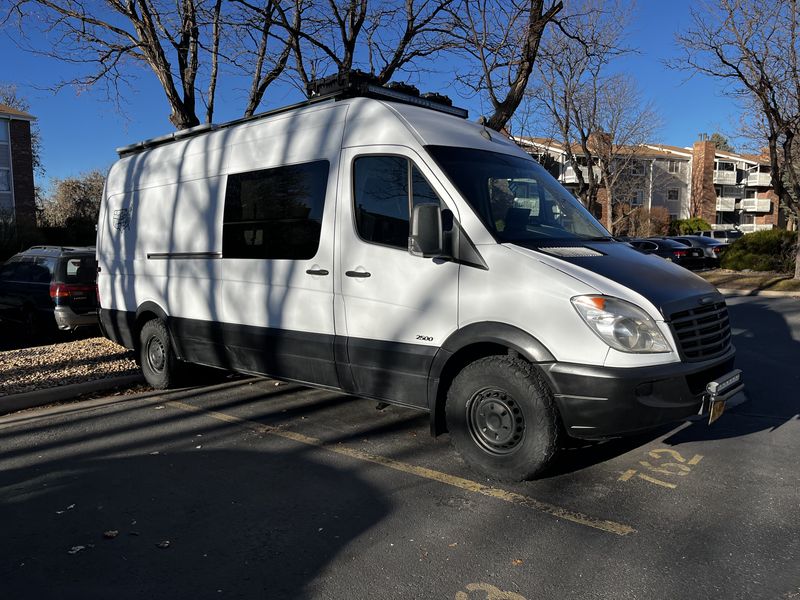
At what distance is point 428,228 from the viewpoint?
4160 mm

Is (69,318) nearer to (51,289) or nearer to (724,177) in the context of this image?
(51,289)

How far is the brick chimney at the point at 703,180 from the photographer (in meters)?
59.6

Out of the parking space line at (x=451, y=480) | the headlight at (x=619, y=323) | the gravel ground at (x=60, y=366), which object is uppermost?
the headlight at (x=619, y=323)

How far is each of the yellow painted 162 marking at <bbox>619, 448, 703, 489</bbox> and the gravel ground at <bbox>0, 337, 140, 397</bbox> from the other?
239 inches

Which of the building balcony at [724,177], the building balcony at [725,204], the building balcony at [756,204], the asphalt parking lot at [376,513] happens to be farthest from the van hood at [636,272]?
the building balcony at [756,204]

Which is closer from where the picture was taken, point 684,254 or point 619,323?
point 619,323

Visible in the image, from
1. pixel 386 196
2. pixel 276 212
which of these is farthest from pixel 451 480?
pixel 276 212

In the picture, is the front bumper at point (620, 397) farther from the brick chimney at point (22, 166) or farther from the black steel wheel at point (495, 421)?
the brick chimney at point (22, 166)

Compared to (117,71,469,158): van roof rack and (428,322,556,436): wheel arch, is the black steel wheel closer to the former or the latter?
(428,322,556,436): wheel arch

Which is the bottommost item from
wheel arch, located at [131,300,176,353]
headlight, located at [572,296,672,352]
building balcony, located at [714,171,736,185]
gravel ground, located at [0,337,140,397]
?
gravel ground, located at [0,337,140,397]

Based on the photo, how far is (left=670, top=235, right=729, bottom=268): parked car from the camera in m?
27.0

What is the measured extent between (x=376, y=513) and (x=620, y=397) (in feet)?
5.38

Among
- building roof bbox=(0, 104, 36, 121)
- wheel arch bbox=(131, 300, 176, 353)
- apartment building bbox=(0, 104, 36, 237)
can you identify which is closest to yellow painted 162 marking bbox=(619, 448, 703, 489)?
wheel arch bbox=(131, 300, 176, 353)

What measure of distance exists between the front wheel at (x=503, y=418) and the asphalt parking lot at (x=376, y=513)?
0.18 meters
